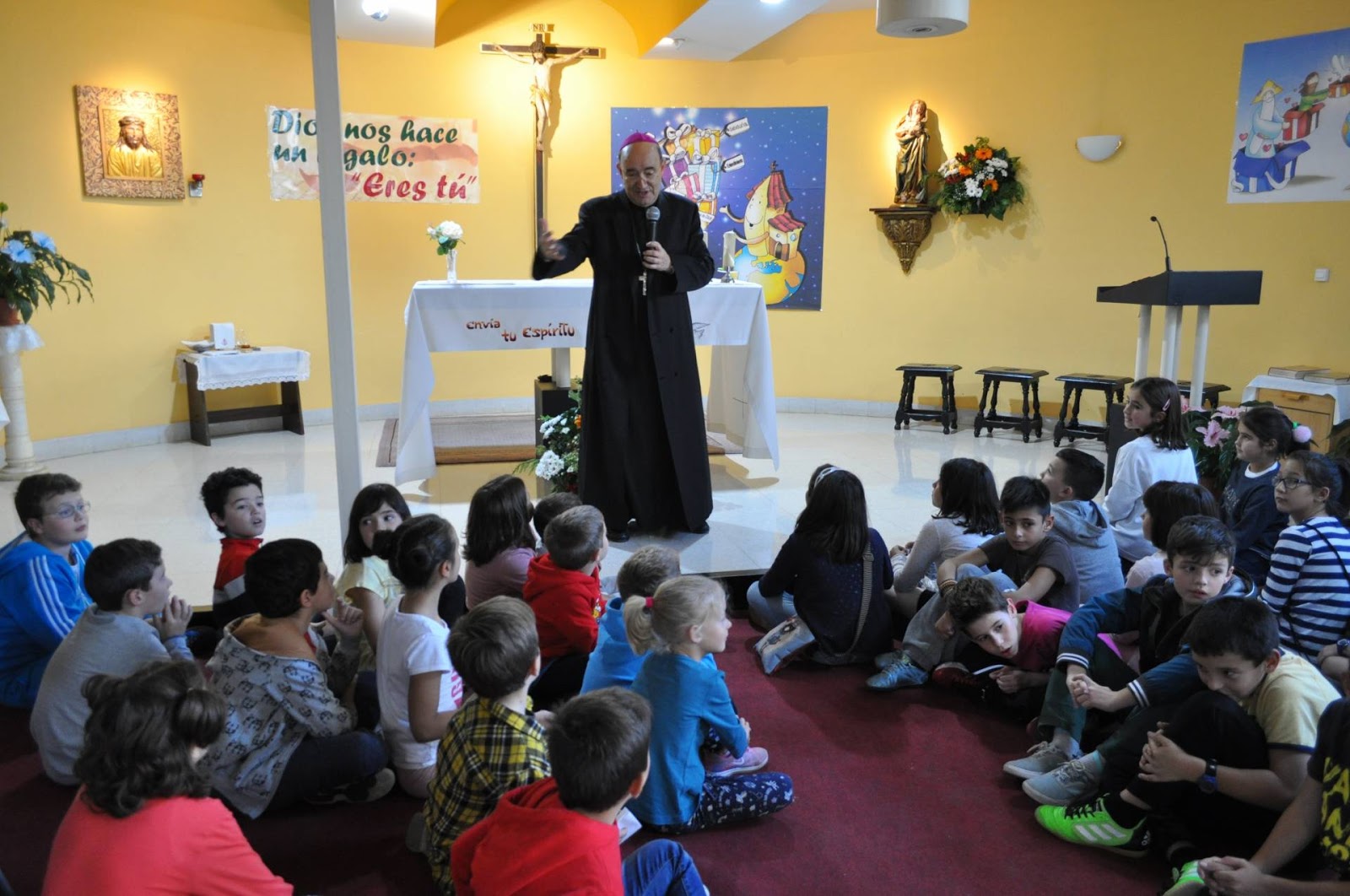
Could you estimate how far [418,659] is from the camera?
245 cm

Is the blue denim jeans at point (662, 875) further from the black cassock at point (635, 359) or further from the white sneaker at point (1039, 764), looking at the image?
the black cassock at point (635, 359)

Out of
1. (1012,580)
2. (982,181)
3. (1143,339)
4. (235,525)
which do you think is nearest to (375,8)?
(982,181)

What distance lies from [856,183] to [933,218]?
25.9 inches

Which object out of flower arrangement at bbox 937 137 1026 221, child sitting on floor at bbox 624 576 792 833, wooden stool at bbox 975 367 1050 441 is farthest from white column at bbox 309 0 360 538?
flower arrangement at bbox 937 137 1026 221

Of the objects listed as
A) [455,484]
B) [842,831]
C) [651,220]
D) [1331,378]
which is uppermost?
[651,220]

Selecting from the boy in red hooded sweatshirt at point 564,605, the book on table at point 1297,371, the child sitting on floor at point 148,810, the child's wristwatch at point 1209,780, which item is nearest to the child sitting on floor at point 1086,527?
the child's wristwatch at point 1209,780

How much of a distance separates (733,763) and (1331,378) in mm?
5446

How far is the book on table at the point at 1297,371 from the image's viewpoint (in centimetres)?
663

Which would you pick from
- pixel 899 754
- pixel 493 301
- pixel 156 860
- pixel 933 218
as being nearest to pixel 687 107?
pixel 933 218

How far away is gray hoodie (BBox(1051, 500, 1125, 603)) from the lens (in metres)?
3.38

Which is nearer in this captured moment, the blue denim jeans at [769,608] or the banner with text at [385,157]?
the blue denim jeans at [769,608]

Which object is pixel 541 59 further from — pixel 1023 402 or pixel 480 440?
pixel 1023 402

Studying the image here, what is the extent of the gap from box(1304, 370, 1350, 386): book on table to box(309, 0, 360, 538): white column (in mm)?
5645

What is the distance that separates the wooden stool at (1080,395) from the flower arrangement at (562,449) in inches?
150
